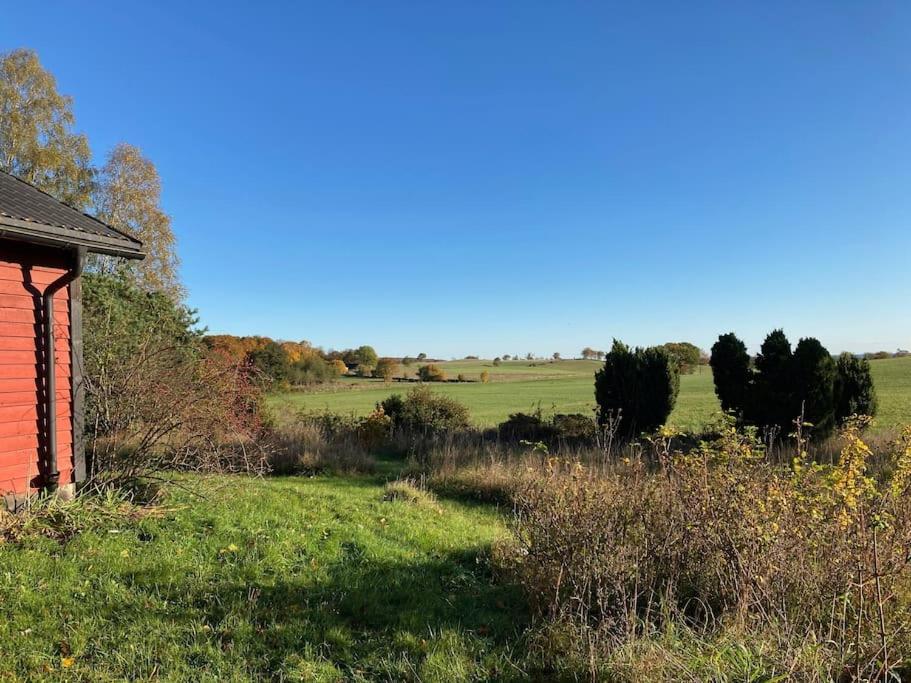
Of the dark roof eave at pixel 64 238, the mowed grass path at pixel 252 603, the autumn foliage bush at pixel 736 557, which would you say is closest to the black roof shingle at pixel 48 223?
the dark roof eave at pixel 64 238

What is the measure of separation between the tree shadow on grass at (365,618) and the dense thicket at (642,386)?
1042 cm

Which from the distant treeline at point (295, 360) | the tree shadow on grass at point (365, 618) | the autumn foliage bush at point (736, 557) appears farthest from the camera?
the distant treeline at point (295, 360)

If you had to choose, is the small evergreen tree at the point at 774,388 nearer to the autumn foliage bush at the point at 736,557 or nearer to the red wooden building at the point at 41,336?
the autumn foliage bush at the point at 736,557

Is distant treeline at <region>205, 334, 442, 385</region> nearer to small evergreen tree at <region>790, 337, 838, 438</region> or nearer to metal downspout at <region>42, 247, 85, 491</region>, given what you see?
metal downspout at <region>42, 247, 85, 491</region>

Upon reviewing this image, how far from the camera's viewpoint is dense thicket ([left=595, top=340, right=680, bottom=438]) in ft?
46.9

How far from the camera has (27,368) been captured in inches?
216

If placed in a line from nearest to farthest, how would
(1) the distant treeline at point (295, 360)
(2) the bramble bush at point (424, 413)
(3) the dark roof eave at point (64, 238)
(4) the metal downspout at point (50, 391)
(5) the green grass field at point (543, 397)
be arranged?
1. (3) the dark roof eave at point (64, 238)
2. (4) the metal downspout at point (50, 391)
3. (1) the distant treeline at point (295, 360)
4. (2) the bramble bush at point (424, 413)
5. (5) the green grass field at point (543, 397)

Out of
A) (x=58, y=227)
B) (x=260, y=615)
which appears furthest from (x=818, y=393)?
(x=58, y=227)

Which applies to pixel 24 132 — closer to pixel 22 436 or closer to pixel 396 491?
pixel 22 436

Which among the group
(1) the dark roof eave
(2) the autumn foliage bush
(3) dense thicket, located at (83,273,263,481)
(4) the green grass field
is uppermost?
(1) the dark roof eave

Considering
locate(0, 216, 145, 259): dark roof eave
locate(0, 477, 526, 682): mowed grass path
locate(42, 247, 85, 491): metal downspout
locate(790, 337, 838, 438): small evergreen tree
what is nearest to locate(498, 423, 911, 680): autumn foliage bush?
locate(0, 477, 526, 682): mowed grass path

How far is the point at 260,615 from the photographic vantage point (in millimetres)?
3584

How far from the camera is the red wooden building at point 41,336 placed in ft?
17.2

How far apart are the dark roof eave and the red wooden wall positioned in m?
0.36
